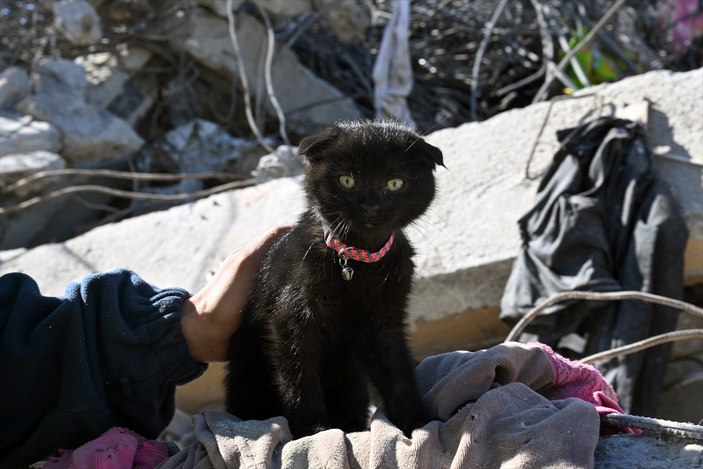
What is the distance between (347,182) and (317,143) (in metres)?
0.12

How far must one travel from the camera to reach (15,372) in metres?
2.09

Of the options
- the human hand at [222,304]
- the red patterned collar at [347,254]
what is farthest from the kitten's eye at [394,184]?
the human hand at [222,304]

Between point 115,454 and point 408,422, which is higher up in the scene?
point 408,422

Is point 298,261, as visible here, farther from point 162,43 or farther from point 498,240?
point 162,43

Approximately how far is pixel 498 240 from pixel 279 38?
102 inches

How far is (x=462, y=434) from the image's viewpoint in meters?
1.72

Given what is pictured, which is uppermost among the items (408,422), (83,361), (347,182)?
(347,182)

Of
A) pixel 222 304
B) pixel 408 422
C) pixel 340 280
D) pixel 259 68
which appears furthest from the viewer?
pixel 259 68

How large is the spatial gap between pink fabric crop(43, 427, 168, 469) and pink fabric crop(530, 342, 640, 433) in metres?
0.92

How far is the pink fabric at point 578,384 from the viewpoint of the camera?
6.51 ft

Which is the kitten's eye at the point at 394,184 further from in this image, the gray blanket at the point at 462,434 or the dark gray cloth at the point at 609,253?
the dark gray cloth at the point at 609,253

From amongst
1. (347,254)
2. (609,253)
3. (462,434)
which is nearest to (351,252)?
(347,254)

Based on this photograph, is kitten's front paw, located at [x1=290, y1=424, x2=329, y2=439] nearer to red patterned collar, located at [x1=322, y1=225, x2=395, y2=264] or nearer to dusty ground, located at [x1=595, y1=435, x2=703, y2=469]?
red patterned collar, located at [x1=322, y1=225, x2=395, y2=264]

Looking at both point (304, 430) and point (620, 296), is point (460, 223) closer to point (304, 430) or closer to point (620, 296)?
point (620, 296)
